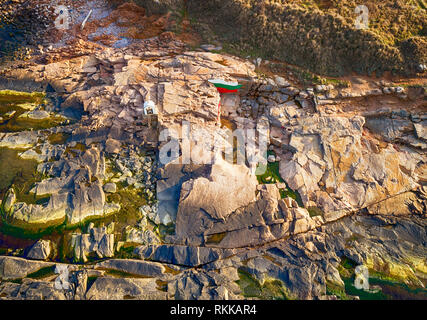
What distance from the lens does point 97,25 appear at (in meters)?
17.5

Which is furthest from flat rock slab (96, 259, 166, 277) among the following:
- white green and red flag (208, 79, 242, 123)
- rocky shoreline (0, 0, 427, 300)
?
white green and red flag (208, 79, 242, 123)

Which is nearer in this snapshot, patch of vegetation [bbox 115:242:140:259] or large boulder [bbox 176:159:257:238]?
patch of vegetation [bbox 115:242:140:259]

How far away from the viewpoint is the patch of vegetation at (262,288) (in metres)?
9.05

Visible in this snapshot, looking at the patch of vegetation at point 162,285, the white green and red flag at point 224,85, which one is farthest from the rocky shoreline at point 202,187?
the white green and red flag at point 224,85

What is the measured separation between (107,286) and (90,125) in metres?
7.31

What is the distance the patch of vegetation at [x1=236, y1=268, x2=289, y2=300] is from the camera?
905 cm

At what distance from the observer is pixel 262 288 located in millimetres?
9195

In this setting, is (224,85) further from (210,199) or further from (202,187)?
(210,199)

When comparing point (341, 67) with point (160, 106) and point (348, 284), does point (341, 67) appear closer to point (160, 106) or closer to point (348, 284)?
point (160, 106)

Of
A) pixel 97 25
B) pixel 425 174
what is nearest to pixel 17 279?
pixel 97 25

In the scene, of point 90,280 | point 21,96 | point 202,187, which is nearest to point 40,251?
point 90,280

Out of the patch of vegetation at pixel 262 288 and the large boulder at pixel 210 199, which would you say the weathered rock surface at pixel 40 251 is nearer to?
the large boulder at pixel 210 199

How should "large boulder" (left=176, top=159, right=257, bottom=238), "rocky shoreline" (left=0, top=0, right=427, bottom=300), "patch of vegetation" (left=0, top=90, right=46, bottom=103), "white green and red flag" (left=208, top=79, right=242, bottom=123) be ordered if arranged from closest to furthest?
"rocky shoreline" (left=0, top=0, right=427, bottom=300) < "large boulder" (left=176, top=159, right=257, bottom=238) < "white green and red flag" (left=208, top=79, right=242, bottom=123) < "patch of vegetation" (left=0, top=90, right=46, bottom=103)

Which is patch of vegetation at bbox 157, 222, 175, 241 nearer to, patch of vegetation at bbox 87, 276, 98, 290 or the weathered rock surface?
patch of vegetation at bbox 87, 276, 98, 290
